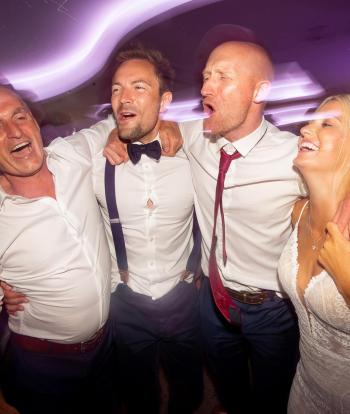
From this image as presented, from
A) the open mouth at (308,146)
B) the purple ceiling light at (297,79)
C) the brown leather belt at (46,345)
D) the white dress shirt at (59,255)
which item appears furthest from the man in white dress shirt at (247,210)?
the purple ceiling light at (297,79)

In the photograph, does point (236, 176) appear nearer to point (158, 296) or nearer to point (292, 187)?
point (292, 187)

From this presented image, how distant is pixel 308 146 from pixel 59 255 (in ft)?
4.21

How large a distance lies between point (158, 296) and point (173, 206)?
0.58 metres

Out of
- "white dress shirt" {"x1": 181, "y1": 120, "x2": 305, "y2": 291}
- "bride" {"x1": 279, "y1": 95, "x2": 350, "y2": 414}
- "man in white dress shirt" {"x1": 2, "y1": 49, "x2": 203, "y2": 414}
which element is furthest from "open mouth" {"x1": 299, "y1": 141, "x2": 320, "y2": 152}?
"man in white dress shirt" {"x1": 2, "y1": 49, "x2": 203, "y2": 414}

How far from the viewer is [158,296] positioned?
2029mm

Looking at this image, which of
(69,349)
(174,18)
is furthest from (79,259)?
(174,18)

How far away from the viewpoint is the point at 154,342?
216 centimetres

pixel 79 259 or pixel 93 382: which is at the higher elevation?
pixel 79 259

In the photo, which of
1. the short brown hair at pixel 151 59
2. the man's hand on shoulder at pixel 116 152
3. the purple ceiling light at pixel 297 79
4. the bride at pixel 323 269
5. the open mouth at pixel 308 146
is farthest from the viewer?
the purple ceiling light at pixel 297 79

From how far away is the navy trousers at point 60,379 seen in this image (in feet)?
5.87

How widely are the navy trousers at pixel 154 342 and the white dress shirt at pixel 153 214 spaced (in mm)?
100

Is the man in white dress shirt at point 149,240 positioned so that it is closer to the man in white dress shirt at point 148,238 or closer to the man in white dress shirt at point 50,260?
the man in white dress shirt at point 148,238

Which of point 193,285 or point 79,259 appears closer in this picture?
point 79,259

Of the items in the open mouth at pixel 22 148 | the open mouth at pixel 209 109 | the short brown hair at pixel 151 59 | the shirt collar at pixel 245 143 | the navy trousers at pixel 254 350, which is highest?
the short brown hair at pixel 151 59
